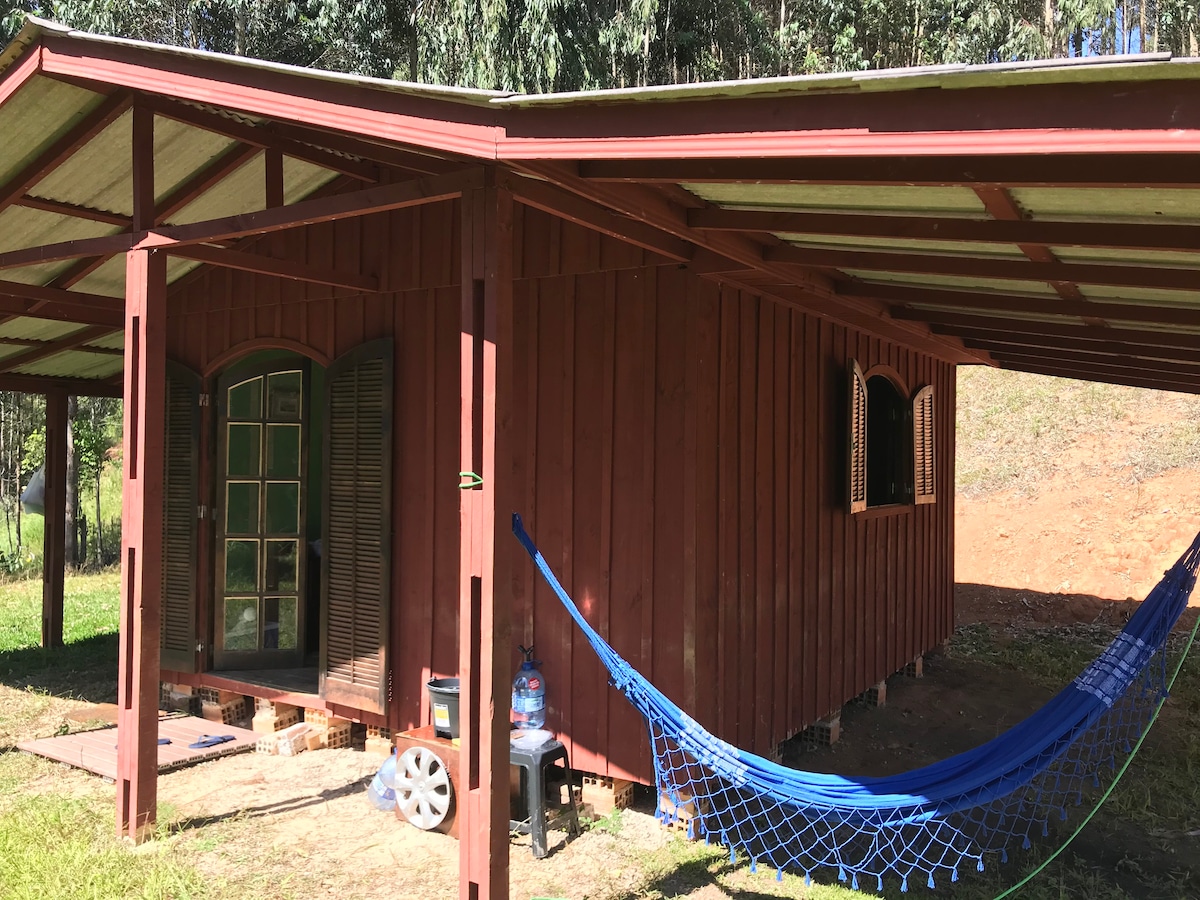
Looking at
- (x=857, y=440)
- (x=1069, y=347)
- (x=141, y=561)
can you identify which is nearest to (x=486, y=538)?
(x=141, y=561)

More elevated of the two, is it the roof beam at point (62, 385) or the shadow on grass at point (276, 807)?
the roof beam at point (62, 385)

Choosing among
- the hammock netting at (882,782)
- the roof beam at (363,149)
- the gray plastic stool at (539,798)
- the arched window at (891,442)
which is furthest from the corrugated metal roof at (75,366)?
the arched window at (891,442)

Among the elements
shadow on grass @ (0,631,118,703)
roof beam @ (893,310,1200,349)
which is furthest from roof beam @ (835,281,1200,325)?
shadow on grass @ (0,631,118,703)

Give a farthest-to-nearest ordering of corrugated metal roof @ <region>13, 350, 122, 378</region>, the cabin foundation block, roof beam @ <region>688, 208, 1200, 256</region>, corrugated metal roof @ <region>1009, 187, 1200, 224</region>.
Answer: corrugated metal roof @ <region>13, 350, 122, 378</region> → the cabin foundation block → roof beam @ <region>688, 208, 1200, 256</region> → corrugated metal roof @ <region>1009, 187, 1200, 224</region>

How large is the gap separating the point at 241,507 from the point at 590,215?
11.3 feet

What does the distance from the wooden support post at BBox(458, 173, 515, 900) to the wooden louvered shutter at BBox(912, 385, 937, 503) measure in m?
4.33

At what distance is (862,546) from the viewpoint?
5.95 m

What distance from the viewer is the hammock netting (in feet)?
10.1

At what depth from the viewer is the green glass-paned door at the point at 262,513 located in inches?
222

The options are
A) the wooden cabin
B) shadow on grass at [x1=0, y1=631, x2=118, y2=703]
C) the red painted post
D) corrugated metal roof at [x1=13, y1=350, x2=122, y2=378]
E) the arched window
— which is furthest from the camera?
corrugated metal roof at [x1=13, y1=350, x2=122, y2=378]

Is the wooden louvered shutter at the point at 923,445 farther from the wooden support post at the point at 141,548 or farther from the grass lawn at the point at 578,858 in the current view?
the wooden support post at the point at 141,548

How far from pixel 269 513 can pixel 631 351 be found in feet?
8.90

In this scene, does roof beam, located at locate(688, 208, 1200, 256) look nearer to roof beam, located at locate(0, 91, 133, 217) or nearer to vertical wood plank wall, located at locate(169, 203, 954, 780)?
vertical wood plank wall, located at locate(169, 203, 954, 780)

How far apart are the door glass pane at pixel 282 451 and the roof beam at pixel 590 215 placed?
284 centimetres
